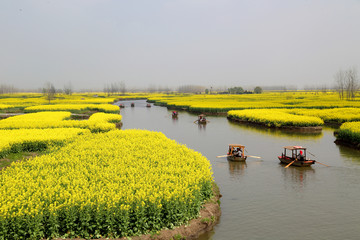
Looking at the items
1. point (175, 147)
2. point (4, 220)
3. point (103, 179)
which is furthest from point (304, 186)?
point (4, 220)

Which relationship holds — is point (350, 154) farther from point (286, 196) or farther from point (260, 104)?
point (260, 104)

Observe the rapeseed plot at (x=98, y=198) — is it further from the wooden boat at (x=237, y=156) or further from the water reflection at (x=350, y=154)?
the water reflection at (x=350, y=154)

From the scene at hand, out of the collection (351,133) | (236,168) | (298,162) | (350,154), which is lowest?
(350,154)

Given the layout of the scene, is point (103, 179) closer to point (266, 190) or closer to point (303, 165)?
point (266, 190)

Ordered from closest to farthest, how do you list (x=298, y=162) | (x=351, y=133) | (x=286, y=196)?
(x=286, y=196) < (x=298, y=162) < (x=351, y=133)

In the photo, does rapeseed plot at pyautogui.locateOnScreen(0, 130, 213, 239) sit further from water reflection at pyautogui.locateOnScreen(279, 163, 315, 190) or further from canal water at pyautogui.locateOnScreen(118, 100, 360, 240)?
water reflection at pyautogui.locateOnScreen(279, 163, 315, 190)

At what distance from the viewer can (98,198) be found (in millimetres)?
11742

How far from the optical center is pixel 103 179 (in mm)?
14359

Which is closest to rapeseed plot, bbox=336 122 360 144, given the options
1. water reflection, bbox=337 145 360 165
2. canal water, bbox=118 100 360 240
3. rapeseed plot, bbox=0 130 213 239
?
water reflection, bbox=337 145 360 165

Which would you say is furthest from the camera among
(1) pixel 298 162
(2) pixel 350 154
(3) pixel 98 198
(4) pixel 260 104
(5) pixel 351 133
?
(4) pixel 260 104

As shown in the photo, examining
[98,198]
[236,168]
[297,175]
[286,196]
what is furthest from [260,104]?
[98,198]

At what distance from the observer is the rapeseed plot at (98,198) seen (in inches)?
429

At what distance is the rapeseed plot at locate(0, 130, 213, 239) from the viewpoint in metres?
10.9

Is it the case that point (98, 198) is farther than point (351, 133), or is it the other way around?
point (351, 133)
